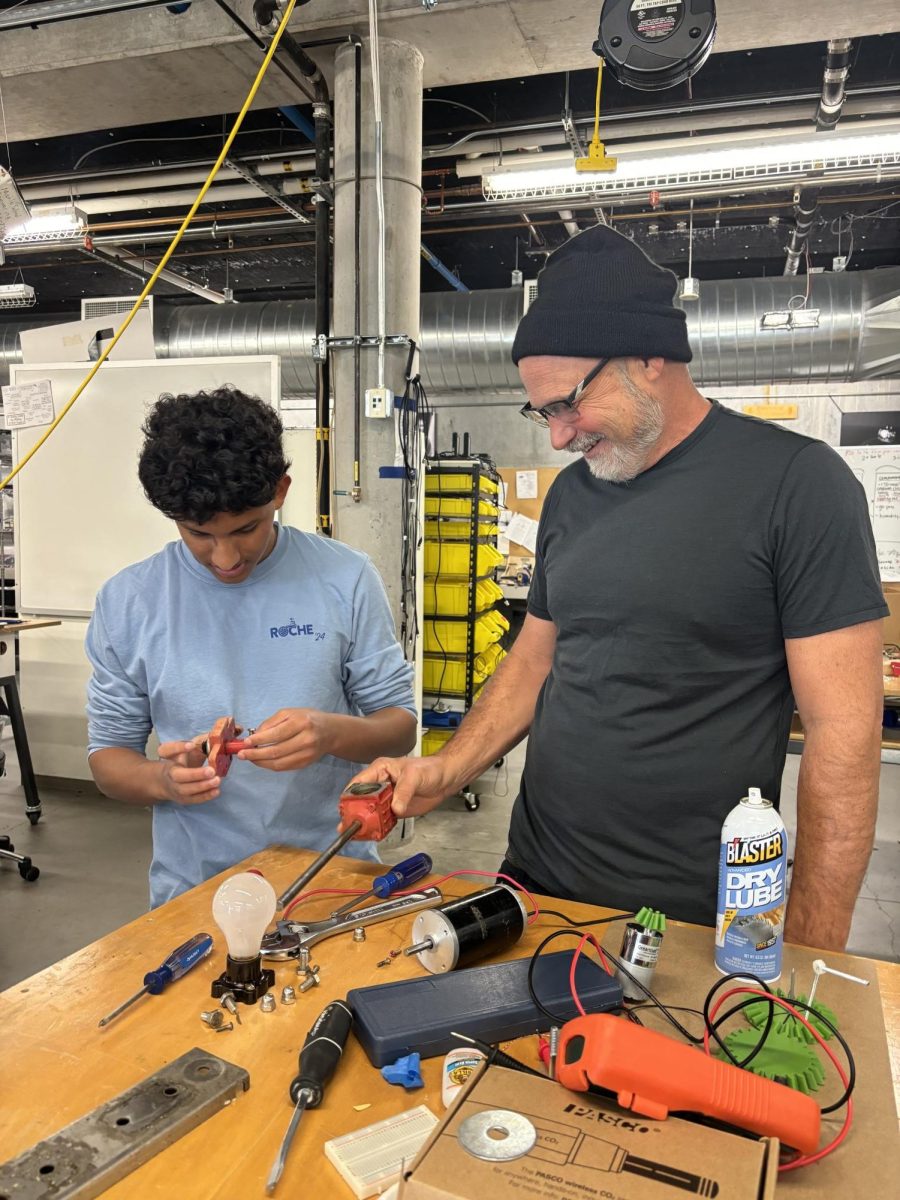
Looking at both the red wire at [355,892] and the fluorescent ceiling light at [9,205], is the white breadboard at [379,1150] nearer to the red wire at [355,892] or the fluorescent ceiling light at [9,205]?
the red wire at [355,892]

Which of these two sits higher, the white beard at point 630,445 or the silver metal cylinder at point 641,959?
the white beard at point 630,445

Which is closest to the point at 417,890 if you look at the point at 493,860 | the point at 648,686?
the point at 648,686

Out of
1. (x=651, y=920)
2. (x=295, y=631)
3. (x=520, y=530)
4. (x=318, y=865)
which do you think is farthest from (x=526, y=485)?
(x=651, y=920)

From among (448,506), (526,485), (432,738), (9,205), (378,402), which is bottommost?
(432,738)

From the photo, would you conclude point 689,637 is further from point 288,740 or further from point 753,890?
point 288,740

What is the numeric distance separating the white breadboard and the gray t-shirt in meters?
0.58

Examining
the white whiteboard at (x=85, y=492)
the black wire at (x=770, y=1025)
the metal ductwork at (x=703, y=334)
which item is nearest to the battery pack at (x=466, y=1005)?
the black wire at (x=770, y=1025)

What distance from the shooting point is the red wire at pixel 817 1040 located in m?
0.68

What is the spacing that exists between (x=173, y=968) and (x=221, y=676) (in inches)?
21.4

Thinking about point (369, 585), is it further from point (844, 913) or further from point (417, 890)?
point (844, 913)

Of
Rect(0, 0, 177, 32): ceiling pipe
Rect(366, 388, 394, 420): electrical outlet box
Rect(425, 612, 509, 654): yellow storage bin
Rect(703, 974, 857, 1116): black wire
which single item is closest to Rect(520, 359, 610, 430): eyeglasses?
Rect(703, 974, 857, 1116): black wire

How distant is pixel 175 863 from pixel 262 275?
6.89 meters

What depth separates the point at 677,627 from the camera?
1207 millimetres

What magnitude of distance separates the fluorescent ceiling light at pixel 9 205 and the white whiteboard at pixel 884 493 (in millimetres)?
5732
